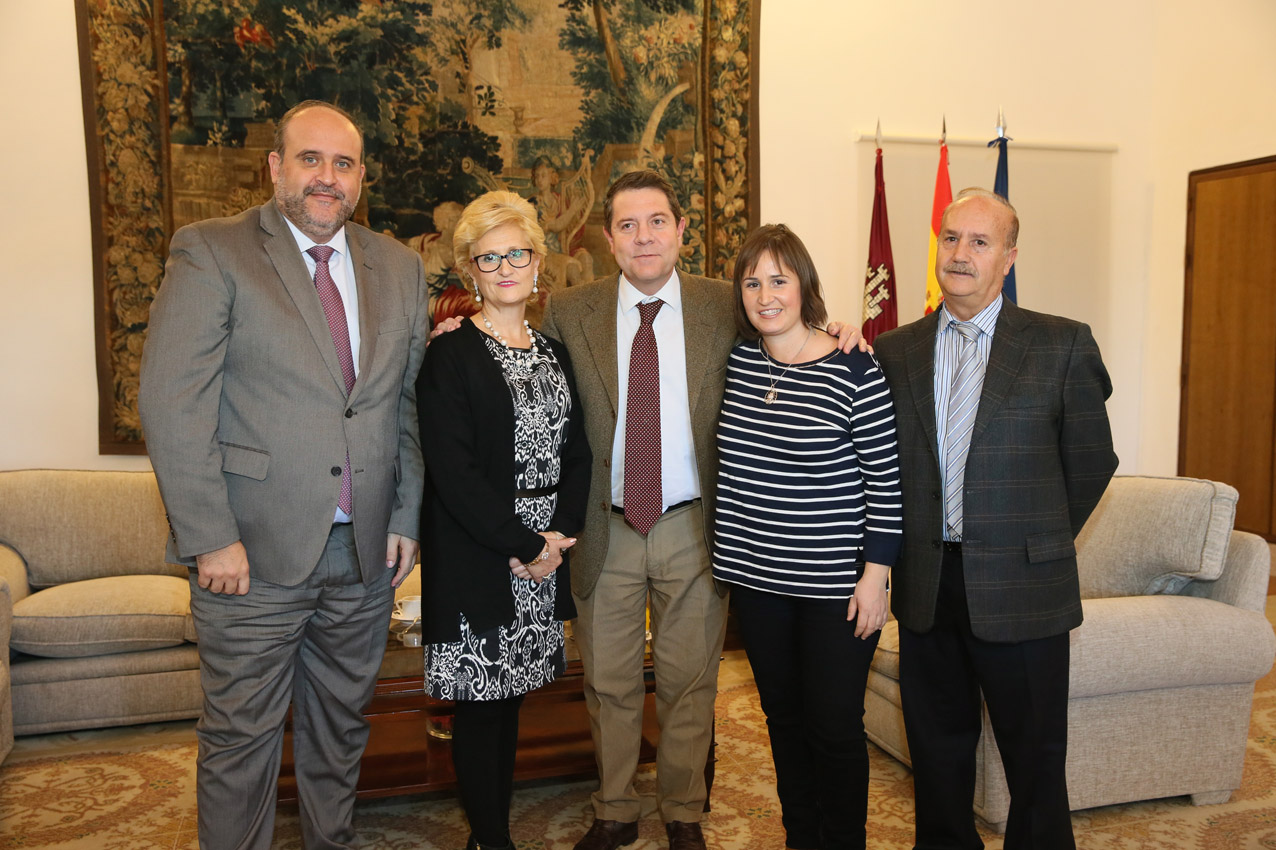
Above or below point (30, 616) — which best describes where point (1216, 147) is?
above

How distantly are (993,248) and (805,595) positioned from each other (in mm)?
908

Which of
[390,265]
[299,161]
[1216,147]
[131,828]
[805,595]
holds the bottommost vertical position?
[131,828]

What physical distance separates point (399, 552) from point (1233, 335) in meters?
5.75

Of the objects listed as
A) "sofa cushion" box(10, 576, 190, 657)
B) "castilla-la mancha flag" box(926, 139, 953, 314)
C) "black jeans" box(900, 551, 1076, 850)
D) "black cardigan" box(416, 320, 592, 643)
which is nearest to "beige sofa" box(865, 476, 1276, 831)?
"black jeans" box(900, 551, 1076, 850)

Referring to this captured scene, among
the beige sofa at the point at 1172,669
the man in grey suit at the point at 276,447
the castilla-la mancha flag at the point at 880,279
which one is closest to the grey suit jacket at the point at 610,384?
the man in grey suit at the point at 276,447

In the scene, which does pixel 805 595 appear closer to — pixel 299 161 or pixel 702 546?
pixel 702 546

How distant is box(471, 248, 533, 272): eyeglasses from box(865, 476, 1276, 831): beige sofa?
186cm

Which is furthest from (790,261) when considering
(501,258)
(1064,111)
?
(1064,111)

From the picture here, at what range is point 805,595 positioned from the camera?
2.16 metres

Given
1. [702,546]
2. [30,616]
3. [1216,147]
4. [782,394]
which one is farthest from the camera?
[1216,147]

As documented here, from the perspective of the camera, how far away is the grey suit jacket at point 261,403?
2039mm

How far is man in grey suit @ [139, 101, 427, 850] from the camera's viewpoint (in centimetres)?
205

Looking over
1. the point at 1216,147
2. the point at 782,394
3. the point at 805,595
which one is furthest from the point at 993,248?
the point at 1216,147

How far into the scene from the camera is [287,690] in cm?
224
